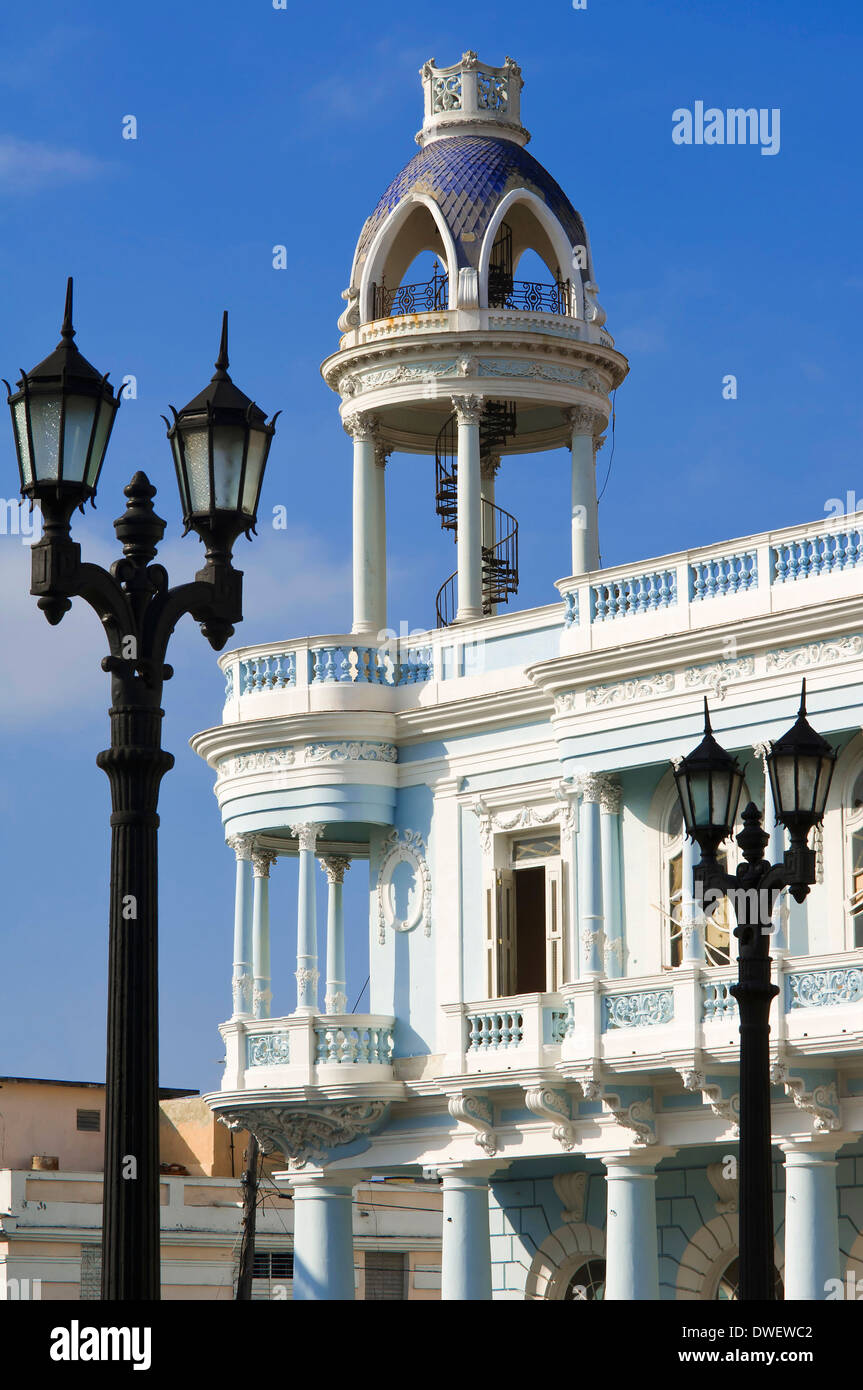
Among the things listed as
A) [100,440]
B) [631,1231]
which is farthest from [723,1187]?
[100,440]

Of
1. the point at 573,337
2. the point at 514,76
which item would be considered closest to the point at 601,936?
the point at 573,337

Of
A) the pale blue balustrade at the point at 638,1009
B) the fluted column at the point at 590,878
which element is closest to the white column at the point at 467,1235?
the pale blue balustrade at the point at 638,1009

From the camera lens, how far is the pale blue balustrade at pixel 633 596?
28.8 metres

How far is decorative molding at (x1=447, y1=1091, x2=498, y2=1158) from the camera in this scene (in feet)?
96.4

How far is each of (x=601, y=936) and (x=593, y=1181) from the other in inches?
171

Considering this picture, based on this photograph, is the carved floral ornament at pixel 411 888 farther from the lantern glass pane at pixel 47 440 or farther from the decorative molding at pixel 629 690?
the lantern glass pane at pixel 47 440

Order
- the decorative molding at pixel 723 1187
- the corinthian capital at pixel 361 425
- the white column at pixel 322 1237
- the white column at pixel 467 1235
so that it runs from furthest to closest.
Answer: the corinthian capital at pixel 361 425 < the white column at pixel 322 1237 < the white column at pixel 467 1235 < the decorative molding at pixel 723 1187

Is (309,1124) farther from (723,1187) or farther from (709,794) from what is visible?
(709,794)

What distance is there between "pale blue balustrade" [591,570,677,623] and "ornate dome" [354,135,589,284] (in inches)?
245

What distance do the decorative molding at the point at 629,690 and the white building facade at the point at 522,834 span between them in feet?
0.11

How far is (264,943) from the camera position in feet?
106

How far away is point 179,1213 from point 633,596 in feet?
63.4

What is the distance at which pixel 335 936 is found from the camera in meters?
32.4
